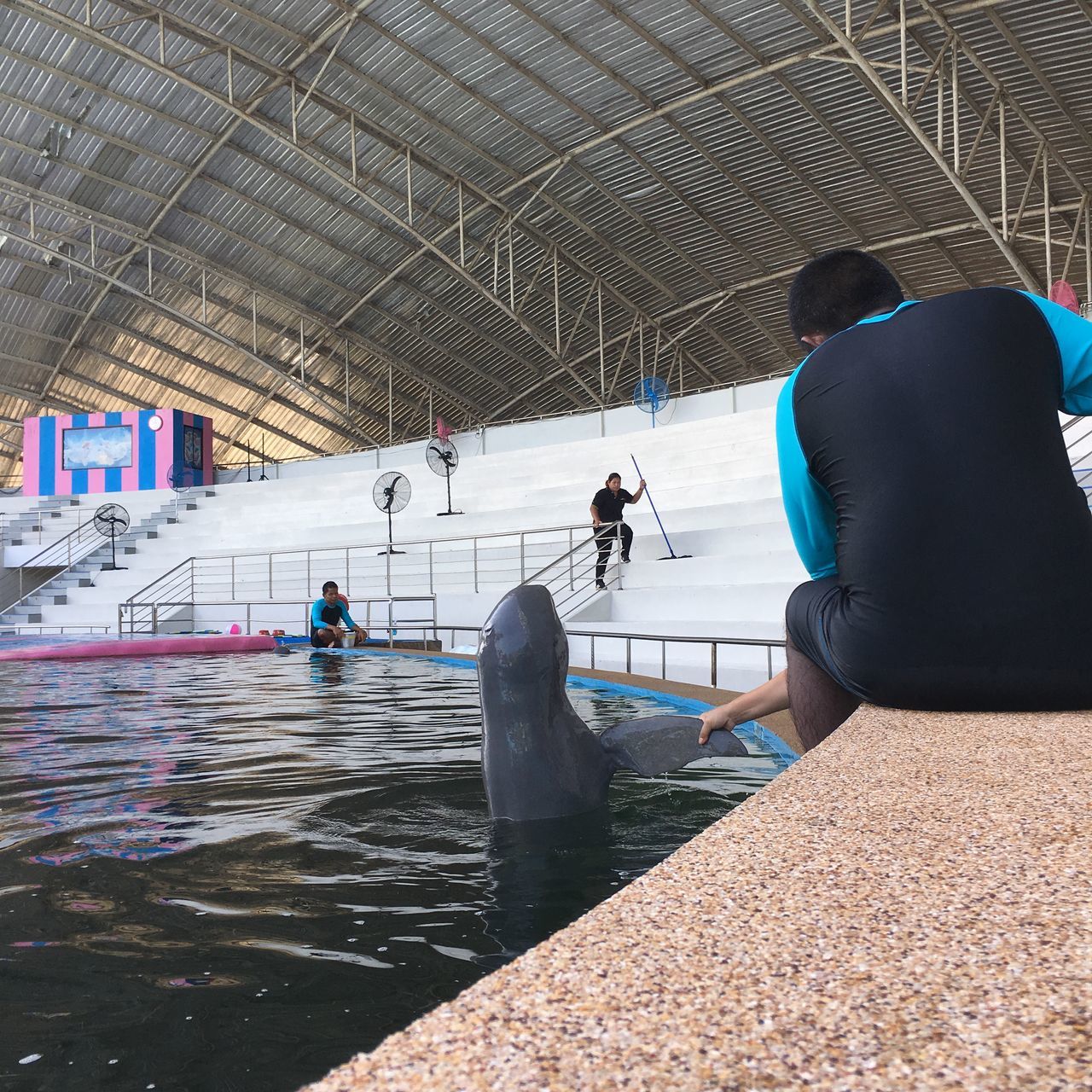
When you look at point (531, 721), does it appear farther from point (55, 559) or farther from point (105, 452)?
point (105, 452)

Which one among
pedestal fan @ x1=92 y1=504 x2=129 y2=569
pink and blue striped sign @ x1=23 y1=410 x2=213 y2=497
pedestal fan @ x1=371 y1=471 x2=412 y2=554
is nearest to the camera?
pedestal fan @ x1=371 y1=471 x2=412 y2=554

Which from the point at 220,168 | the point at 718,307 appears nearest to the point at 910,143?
the point at 718,307

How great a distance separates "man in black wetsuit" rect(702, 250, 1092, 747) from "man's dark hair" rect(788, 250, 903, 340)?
0.20 m

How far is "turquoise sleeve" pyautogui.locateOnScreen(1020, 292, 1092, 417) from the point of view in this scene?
200 centimetres

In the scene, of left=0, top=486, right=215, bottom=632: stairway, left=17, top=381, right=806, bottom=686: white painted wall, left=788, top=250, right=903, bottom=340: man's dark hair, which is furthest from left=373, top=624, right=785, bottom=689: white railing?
left=0, top=486, right=215, bottom=632: stairway

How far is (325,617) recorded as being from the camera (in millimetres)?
11711

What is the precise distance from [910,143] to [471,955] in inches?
892


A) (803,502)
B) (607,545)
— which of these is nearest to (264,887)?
(803,502)

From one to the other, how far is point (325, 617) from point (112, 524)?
10.4 meters

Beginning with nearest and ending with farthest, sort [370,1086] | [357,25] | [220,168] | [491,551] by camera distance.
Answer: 1. [370,1086]
2. [491,551]
3. [357,25]
4. [220,168]

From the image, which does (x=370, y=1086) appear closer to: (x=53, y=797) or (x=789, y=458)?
(x=789, y=458)

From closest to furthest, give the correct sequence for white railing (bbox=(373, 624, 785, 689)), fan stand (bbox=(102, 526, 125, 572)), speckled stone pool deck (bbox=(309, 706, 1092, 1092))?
speckled stone pool deck (bbox=(309, 706, 1092, 1092))
white railing (bbox=(373, 624, 785, 689))
fan stand (bbox=(102, 526, 125, 572))

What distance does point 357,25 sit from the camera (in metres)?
18.8

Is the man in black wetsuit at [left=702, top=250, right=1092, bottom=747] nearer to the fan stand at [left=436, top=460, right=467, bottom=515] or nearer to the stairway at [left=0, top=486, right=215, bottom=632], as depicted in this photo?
the fan stand at [left=436, top=460, right=467, bottom=515]
